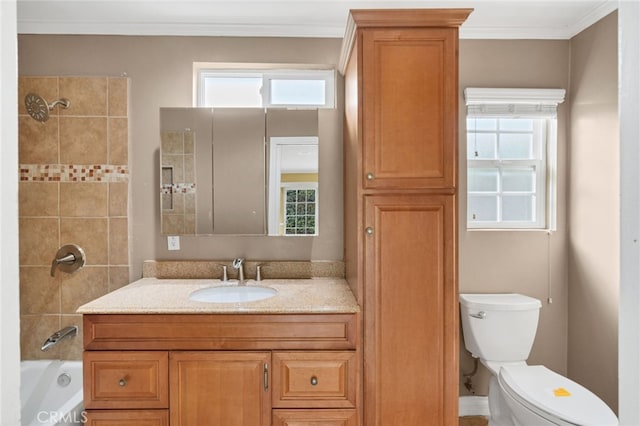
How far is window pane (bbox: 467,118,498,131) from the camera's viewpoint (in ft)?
7.81

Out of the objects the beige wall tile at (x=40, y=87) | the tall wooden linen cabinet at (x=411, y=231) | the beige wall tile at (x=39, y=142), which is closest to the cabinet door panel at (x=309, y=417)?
the tall wooden linen cabinet at (x=411, y=231)

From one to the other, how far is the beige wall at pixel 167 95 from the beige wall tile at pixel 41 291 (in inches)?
18.2

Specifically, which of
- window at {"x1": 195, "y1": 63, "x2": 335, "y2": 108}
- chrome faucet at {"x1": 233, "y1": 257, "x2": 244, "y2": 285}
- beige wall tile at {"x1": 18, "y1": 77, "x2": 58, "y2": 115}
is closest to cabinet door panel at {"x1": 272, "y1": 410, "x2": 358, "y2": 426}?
chrome faucet at {"x1": 233, "y1": 257, "x2": 244, "y2": 285}

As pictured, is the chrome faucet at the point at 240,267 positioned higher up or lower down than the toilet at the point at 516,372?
higher up

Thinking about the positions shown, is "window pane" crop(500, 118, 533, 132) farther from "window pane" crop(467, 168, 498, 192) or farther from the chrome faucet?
the chrome faucet

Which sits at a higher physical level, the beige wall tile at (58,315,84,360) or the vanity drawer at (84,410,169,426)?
the beige wall tile at (58,315,84,360)

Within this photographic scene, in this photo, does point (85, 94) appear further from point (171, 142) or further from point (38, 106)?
point (171, 142)

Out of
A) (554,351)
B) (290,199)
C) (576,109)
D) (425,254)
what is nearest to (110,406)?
(290,199)

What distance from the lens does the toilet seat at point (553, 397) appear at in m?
1.57

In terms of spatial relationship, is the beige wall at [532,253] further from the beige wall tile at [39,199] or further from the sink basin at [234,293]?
the beige wall tile at [39,199]

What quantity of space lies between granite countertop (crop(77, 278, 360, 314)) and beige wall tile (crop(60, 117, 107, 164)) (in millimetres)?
810

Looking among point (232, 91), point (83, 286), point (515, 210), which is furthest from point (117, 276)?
point (515, 210)

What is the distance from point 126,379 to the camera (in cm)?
163

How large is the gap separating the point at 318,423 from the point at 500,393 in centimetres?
109
